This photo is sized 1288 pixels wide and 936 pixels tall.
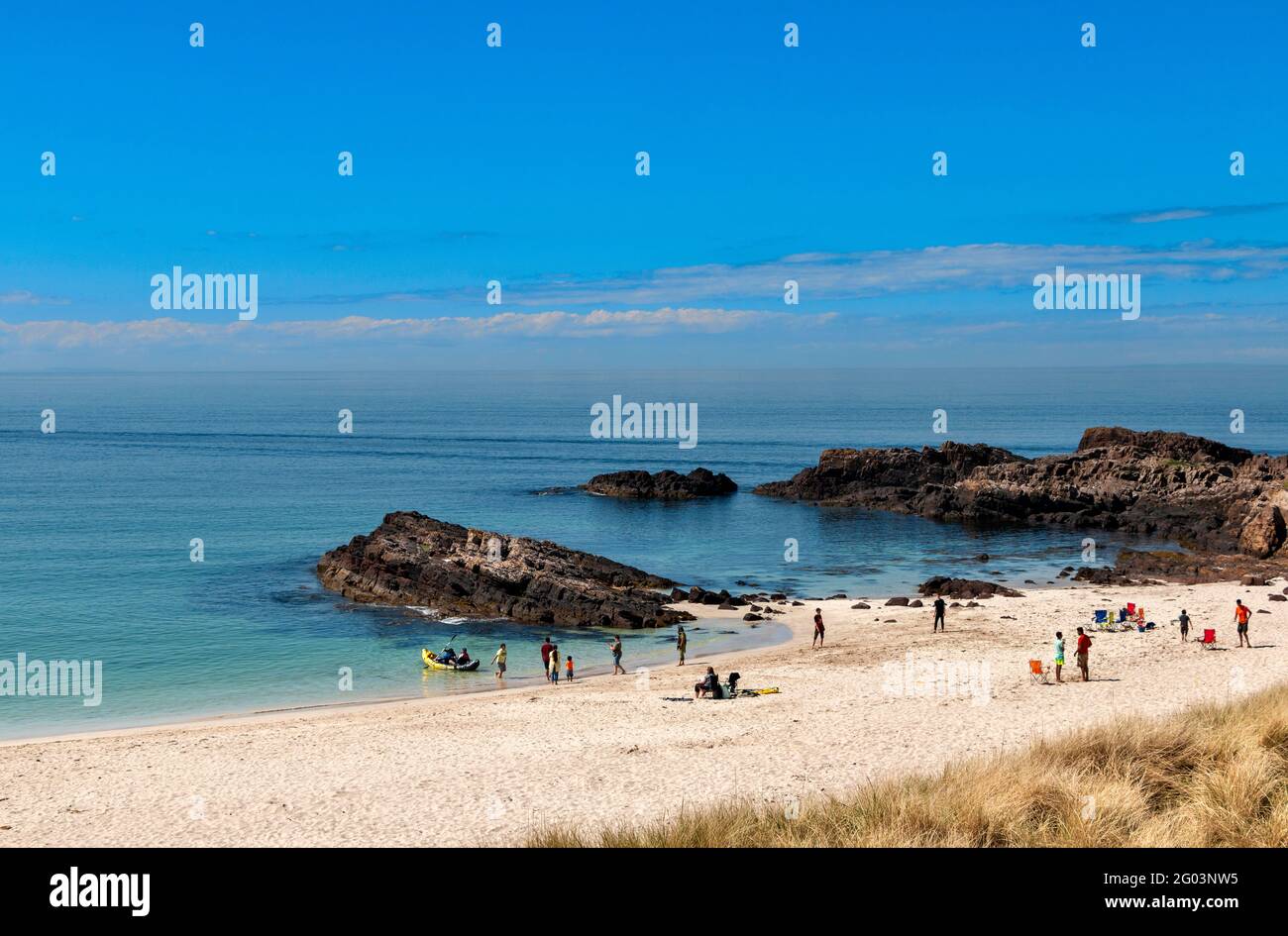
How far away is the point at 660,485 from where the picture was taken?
2778 inches

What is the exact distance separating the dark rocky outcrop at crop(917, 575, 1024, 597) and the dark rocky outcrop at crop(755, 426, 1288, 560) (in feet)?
46.6

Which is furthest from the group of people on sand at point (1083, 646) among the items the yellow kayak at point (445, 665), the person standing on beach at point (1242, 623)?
the yellow kayak at point (445, 665)

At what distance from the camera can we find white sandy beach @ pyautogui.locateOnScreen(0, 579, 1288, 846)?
1549cm

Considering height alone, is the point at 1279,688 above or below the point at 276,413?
below

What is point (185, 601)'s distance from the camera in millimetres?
36812

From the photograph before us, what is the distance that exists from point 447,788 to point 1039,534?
145 ft

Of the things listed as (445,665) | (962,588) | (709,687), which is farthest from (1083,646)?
(445,665)

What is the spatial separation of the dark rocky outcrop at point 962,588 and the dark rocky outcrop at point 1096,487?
14194mm

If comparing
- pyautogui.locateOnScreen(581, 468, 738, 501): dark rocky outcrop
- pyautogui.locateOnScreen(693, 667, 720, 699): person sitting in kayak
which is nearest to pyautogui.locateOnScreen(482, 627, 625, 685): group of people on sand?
pyautogui.locateOnScreen(693, 667, 720, 699): person sitting in kayak

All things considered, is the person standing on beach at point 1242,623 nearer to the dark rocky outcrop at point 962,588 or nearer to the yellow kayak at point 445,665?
the dark rocky outcrop at point 962,588

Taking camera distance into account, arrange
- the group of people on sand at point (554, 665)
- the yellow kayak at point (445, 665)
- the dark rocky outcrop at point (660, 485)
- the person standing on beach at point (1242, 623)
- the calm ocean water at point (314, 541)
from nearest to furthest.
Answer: the person standing on beach at point (1242, 623) → the group of people on sand at point (554, 665) → the yellow kayak at point (445, 665) → the calm ocean water at point (314, 541) → the dark rocky outcrop at point (660, 485)

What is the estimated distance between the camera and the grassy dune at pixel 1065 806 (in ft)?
33.9
